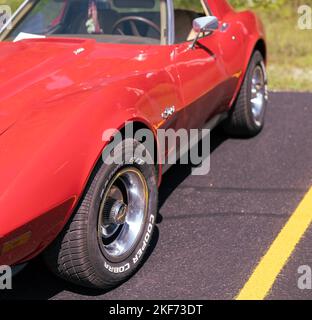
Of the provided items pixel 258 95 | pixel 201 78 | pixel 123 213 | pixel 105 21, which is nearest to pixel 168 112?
pixel 201 78

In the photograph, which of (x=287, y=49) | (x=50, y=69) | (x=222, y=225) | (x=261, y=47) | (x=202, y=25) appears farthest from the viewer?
(x=287, y=49)

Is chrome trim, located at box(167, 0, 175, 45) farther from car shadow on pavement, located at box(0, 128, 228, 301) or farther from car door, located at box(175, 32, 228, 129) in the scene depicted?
car shadow on pavement, located at box(0, 128, 228, 301)

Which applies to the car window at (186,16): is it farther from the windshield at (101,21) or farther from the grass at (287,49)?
the grass at (287,49)

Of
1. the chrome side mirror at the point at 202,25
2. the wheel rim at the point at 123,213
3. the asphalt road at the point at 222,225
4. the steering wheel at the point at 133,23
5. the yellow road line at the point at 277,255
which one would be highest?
the steering wheel at the point at 133,23

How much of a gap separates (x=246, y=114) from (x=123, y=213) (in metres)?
2.28

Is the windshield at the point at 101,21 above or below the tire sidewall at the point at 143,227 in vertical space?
above

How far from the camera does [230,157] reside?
5.37 meters

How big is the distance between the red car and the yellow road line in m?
0.64

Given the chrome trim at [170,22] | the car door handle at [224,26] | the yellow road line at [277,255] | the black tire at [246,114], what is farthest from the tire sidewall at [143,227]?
the black tire at [246,114]

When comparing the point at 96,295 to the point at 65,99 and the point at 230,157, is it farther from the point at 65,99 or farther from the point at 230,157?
the point at 230,157

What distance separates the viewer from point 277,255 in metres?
3.80

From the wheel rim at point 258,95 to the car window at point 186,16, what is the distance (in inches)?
34.6

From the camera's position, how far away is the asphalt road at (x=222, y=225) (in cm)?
349

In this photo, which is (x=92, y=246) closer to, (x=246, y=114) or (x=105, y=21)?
(x=105, y=21)
